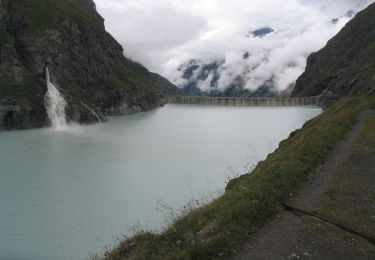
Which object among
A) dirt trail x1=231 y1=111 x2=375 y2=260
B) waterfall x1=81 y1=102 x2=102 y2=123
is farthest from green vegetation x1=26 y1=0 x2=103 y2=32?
dirt trail x1=231 y1=111 x2=375 y2=260

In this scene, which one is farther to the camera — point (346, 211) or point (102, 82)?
point (102, 82)

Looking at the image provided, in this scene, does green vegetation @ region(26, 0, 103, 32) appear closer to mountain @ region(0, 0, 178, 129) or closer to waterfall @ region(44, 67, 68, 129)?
mountain @ region(0, 0, 178, 129)

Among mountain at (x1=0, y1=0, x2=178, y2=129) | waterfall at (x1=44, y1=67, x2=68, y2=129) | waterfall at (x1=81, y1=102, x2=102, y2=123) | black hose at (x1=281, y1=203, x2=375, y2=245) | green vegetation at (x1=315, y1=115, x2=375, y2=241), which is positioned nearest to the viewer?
black hose at (x1=281, y1=203, x2=375, y2=245)

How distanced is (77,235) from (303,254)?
19.3 m

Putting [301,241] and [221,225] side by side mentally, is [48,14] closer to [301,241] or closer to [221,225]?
[221,225]

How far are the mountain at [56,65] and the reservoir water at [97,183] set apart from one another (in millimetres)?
24782

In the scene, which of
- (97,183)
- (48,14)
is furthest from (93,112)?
(97,183)

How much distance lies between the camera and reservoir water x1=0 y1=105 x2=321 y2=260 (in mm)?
29359

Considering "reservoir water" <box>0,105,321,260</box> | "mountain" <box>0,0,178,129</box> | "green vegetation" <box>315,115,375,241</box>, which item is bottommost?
"reservoir water" <box>0,105,321,260</box>

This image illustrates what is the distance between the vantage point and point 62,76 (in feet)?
458

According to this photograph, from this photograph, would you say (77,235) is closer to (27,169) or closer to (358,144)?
(358,144)

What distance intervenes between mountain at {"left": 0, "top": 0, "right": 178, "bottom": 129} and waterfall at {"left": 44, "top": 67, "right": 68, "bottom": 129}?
Answer: 6.86ft

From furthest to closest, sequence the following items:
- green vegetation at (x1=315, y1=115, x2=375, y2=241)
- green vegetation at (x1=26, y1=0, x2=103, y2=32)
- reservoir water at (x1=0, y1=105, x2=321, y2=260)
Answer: green vegetation at (x1=26, y1=0, x2=103, y2=32) < reservoir water at (x1=0, y1=105, x2=321, y2=260) < green vegetation at (x1=315, y1=115, x2=375, y2=241)

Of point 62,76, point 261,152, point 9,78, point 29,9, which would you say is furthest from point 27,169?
point 29,9
